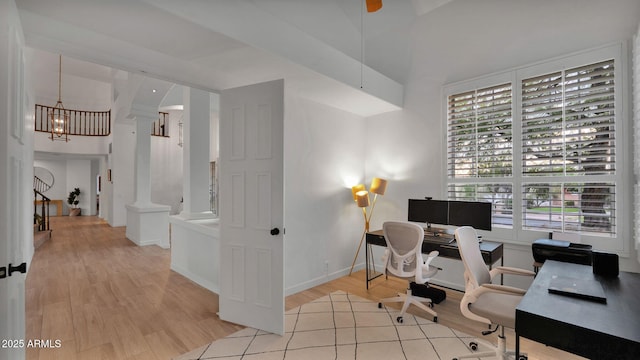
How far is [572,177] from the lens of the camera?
9.90ft

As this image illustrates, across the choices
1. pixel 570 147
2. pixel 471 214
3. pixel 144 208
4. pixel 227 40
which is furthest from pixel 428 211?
pixel 144 208

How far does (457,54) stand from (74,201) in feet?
46.5

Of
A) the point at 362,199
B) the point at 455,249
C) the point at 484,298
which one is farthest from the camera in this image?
the point at 362,199

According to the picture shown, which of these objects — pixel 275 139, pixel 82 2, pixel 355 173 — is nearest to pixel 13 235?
pixel 82 2

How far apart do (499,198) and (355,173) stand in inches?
78.1

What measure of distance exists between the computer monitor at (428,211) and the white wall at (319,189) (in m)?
1.01

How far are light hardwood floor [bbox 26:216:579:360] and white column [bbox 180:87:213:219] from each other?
1.07 m

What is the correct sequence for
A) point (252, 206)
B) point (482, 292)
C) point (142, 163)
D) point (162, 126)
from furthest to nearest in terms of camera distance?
point (162, 126) → point (142, 163) → point (252, 206) → point (482, 292)

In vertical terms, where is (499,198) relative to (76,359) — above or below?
above

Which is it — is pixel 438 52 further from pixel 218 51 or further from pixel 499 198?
pixel 218 51

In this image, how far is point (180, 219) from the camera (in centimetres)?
426

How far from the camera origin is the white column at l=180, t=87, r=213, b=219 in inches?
173

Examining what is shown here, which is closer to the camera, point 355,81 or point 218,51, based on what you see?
point 218,51

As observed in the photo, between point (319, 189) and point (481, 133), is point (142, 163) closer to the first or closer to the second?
point (319, 189)
